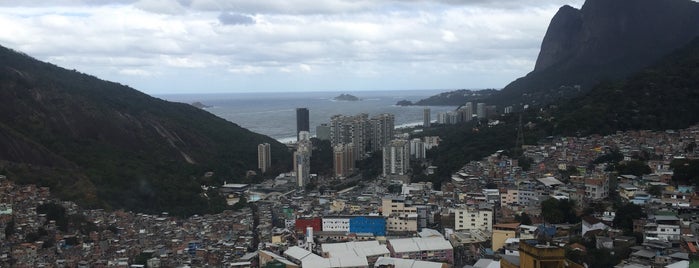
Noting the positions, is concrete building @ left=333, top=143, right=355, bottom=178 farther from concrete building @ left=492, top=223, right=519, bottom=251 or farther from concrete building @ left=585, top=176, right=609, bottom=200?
concrete building @ left=492, top=223, right=519, bottom=251

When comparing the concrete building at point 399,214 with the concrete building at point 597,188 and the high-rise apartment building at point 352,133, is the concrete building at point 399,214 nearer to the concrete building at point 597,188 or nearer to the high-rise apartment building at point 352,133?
the concrete building at point 597,188

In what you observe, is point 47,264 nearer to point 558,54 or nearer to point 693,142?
Result: point 693,142

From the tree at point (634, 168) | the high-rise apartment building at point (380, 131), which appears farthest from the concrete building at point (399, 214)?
the high-rise apartment building at point (380, 131)

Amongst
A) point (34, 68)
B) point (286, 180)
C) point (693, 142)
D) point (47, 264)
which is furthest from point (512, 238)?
point (34, 68)

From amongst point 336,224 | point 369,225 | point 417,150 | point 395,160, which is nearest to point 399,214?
point 369,225

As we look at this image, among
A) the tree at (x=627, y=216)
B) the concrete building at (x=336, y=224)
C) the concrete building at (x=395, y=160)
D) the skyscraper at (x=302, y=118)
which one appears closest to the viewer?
the tree at (x=627, y=216)

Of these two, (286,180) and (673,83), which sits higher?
(673,83)
